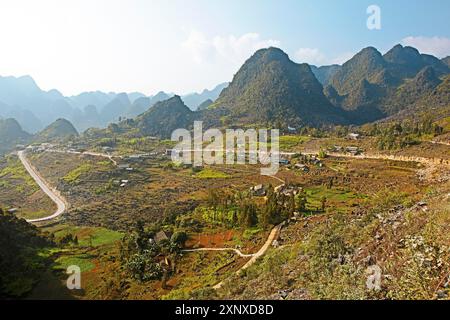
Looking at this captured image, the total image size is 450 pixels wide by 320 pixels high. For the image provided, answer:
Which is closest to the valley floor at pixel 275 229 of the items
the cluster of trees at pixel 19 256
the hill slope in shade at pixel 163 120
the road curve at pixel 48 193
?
the cluster of trees at pixel 19 256

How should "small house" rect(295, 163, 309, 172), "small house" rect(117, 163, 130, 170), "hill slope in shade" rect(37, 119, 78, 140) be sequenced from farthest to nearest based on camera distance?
"hill slope in shade" rect(37, 119, 78, 140) < "small house" rect(117, 163, 130, 170) < "small house" rect(295, 163, 309, 172)

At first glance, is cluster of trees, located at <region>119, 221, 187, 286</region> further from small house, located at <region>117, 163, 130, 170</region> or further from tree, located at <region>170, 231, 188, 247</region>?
small house, located at <region>117, 163, 130, 170</region>

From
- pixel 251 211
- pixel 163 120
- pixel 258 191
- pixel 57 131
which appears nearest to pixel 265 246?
pixel 251 211

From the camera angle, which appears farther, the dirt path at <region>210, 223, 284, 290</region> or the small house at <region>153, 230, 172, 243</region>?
the small house at <region>153, 230, 172, 243</region>

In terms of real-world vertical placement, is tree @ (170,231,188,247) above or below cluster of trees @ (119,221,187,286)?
above

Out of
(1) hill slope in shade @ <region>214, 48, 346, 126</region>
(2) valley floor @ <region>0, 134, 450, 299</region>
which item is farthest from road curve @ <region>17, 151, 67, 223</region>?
(1) hill slope in shade @ <region>214, 48, 346, 126</region>

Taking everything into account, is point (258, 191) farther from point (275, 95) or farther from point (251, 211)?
point (275, 95)

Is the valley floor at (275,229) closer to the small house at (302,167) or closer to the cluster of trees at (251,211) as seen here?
the cluster of trees at (251,211)
